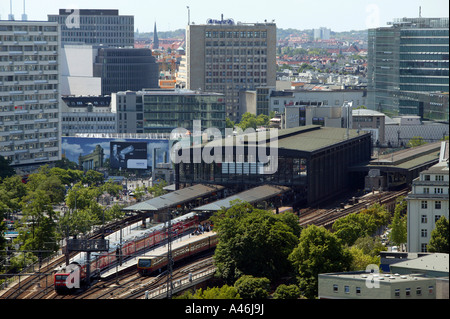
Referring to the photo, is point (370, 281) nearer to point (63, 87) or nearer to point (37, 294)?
point (37, 294)

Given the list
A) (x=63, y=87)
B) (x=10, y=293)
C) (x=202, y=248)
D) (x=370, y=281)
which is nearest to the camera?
(x=370, y=281)

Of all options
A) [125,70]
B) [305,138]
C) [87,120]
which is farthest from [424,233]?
[125,70]

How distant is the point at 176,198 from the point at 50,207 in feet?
29.5

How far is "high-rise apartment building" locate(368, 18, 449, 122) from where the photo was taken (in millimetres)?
113125

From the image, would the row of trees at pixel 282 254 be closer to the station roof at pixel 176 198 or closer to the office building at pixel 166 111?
the station roof at pixel 176 198

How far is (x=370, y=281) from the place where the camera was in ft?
110

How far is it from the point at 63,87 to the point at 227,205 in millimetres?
101197

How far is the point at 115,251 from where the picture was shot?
51625 millimetres

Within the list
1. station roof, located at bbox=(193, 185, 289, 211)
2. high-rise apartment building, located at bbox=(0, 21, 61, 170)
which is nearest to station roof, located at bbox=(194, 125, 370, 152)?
station roof, located at bbox=(193, 185, 289, 211)

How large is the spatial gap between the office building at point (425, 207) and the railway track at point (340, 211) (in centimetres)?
993

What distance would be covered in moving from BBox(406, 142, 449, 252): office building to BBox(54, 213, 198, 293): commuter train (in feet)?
43.2

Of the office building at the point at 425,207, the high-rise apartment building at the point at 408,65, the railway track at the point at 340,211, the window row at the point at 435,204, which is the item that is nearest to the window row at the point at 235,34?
the high-rise apartment building at the point at 408,65
